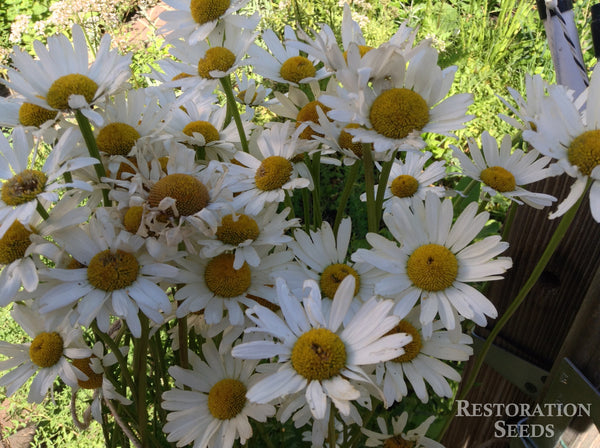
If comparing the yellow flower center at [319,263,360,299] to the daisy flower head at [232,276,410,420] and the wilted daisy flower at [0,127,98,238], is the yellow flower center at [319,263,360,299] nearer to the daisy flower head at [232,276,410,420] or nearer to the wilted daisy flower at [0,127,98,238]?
the daisy flower head at [232,276,410,420]

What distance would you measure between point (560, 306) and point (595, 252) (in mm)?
114

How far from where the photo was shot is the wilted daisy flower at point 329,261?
0.60 meters

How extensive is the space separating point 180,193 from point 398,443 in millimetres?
487

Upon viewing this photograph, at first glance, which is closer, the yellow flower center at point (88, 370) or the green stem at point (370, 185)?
the green stem at point (370, 185)

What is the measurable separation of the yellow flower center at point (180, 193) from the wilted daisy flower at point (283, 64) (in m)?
0.24

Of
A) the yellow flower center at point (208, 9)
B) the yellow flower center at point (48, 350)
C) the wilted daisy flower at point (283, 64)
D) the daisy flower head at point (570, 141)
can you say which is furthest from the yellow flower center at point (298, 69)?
the yellow flower center at point (48, 350)

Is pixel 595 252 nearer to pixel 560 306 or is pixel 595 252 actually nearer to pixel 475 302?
pixel 560 306

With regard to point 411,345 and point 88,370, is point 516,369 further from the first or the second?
point 88,370

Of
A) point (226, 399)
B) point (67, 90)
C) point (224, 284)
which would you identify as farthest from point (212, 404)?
point (67, 90)

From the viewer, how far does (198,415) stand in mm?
603

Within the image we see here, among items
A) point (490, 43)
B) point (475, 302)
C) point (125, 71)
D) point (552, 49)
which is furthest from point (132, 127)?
point (490, 43)

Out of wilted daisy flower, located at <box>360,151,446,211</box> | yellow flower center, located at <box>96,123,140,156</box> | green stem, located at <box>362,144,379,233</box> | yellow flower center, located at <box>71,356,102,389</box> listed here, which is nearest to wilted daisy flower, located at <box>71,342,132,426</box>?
yellow flower center, located at <box>71,356,102,389</box>

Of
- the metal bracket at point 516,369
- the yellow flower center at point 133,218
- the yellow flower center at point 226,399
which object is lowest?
the metal bracket at point 516,369

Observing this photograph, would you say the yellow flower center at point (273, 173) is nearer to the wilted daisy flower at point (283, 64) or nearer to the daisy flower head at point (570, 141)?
the wilted daisy flower at point (283, 64)
